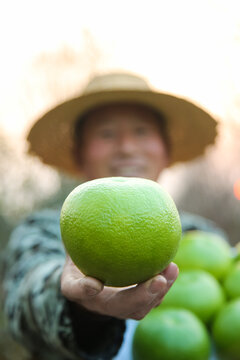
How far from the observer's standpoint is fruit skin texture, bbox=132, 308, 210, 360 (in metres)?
1.03

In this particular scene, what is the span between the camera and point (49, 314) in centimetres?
108

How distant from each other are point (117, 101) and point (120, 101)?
2 centimetres

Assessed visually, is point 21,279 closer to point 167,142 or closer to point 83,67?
point 167,142

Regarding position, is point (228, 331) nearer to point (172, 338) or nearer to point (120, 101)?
point (172, 338)

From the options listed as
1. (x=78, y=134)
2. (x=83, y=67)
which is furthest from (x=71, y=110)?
(x=83, y=67)

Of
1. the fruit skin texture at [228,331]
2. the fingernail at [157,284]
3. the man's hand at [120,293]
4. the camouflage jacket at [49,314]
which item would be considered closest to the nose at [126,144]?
the camouflage jacket at [49,314]

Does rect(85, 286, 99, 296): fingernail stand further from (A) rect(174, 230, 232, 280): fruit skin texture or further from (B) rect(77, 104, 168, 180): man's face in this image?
(B) rect(77, 104, 168, 180): man's face

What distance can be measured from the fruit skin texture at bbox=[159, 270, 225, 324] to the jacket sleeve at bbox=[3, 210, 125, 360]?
0.62 feet

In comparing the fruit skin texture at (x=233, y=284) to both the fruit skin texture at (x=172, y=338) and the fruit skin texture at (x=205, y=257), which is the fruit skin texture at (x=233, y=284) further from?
the fruit skin texture at (x=172, y=338)

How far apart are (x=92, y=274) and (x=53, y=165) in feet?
6.04

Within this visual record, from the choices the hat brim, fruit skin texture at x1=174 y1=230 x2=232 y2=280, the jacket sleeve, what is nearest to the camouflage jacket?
the jacket sleeve

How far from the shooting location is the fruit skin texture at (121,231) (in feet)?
2.26

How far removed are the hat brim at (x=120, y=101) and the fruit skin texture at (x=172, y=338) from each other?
3.87ft

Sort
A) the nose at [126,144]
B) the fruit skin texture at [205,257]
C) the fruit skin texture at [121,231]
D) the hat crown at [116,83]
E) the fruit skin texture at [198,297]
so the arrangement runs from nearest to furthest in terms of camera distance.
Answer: the fruit skin texture at [121,231], the fruit skin texture at [198,297], the fruit skin texture at [205,257], the nose at [126,144], the hat crown at [116,83]
